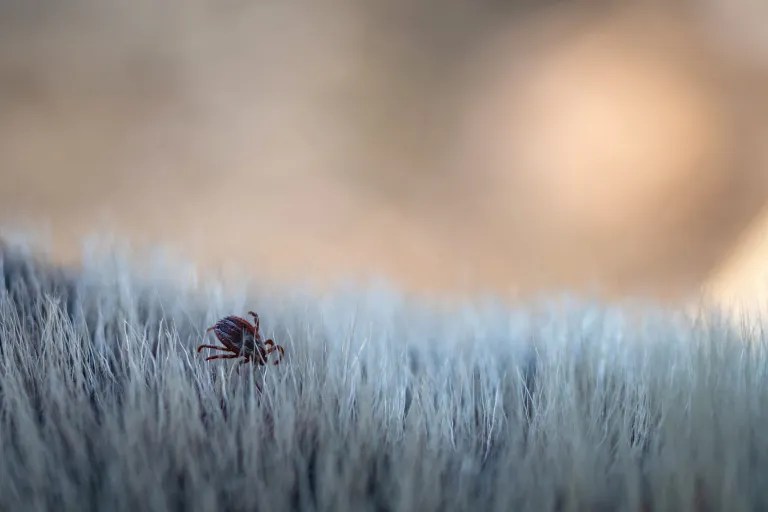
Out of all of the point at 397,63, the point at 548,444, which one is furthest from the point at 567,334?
the point at 397,63

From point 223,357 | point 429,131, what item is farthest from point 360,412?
point 429,131

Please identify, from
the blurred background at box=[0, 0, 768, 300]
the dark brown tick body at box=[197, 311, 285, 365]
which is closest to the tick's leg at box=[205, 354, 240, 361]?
→ the dark brown tick body at box=[197, 311, 285, 365]

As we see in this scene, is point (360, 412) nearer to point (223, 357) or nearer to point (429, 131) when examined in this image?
point (223, 357)

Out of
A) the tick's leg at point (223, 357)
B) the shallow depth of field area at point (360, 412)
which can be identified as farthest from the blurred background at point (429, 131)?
the tick's leg at point (223, 357)

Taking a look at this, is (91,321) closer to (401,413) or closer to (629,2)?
(401,413)

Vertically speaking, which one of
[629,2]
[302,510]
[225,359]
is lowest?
[302,510]

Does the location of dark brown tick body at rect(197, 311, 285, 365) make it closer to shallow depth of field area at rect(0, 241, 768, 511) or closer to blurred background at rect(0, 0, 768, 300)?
shallow depth of field area at rect(0, 241, 768, 511)
